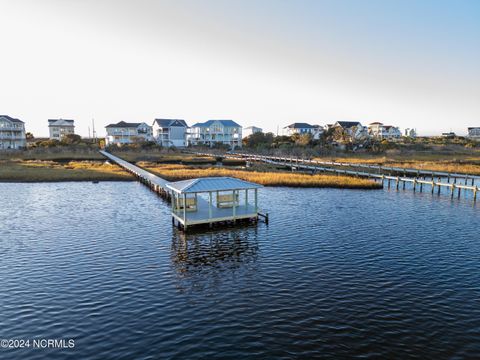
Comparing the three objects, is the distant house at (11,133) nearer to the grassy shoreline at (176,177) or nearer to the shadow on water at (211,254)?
the grassy shoreline at (176,177)

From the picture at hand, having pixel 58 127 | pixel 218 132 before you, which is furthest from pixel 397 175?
pixel 58 127

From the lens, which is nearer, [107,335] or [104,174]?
[107,335]

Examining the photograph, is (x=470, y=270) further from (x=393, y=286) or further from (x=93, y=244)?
(x=93, y=244)

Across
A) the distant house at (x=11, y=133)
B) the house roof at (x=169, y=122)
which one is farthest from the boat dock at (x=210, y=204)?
the distant house at (x=11, y=133)

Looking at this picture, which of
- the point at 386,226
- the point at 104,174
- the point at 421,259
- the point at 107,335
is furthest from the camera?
the point at 104,174

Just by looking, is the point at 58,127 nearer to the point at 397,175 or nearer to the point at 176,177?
the point at 176,177

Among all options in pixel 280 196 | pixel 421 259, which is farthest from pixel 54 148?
pixel 421 259

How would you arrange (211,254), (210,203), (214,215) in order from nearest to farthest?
(211,254) < (210,203) < (214,215)
